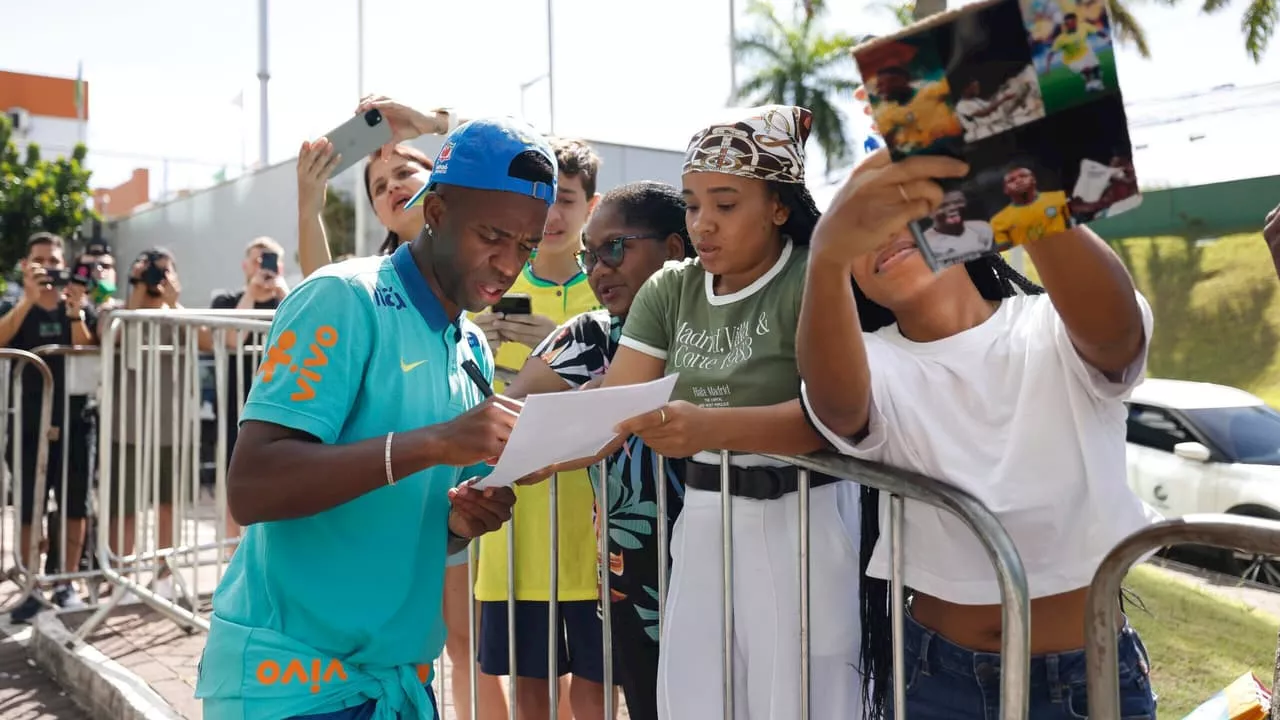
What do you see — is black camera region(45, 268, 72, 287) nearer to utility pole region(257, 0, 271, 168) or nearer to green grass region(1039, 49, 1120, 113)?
green grass region(1039, 49, 1120, 113)

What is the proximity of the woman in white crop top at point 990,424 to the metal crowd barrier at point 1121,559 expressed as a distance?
206mm

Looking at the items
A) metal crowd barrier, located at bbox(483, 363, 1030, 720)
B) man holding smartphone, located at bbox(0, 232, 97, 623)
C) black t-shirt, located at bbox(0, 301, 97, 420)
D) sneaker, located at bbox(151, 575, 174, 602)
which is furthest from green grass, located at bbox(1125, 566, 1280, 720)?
black t-shirt, located at bbox(0, 301, 97, 420)

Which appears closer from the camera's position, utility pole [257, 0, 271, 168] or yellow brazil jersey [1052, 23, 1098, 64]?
yellow brazil jersey [1052, 23, 1098, 64]

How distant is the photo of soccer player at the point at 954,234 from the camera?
52.4 inches

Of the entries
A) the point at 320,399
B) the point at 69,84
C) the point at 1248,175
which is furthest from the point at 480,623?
the point at 69,84

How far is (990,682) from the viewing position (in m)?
1.87

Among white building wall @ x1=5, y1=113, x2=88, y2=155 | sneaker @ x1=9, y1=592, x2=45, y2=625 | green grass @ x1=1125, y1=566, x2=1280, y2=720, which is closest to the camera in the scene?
green grass @ x1=1125, y1=566, x2=1280, y2=720

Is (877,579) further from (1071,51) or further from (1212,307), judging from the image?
(1212,307)

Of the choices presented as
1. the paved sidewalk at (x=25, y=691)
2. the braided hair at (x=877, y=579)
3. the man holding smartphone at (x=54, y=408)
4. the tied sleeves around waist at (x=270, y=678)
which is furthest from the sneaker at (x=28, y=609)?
the braided hair at (x=877, y=579)

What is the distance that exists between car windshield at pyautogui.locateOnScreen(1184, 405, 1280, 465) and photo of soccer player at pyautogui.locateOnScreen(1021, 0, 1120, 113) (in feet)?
28.8

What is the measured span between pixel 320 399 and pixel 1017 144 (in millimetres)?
1164

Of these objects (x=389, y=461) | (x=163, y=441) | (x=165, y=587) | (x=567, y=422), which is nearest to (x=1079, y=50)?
→ (x=567, y=422)

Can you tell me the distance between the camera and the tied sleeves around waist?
1.87 meters

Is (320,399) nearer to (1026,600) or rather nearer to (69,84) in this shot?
(1026,600)
